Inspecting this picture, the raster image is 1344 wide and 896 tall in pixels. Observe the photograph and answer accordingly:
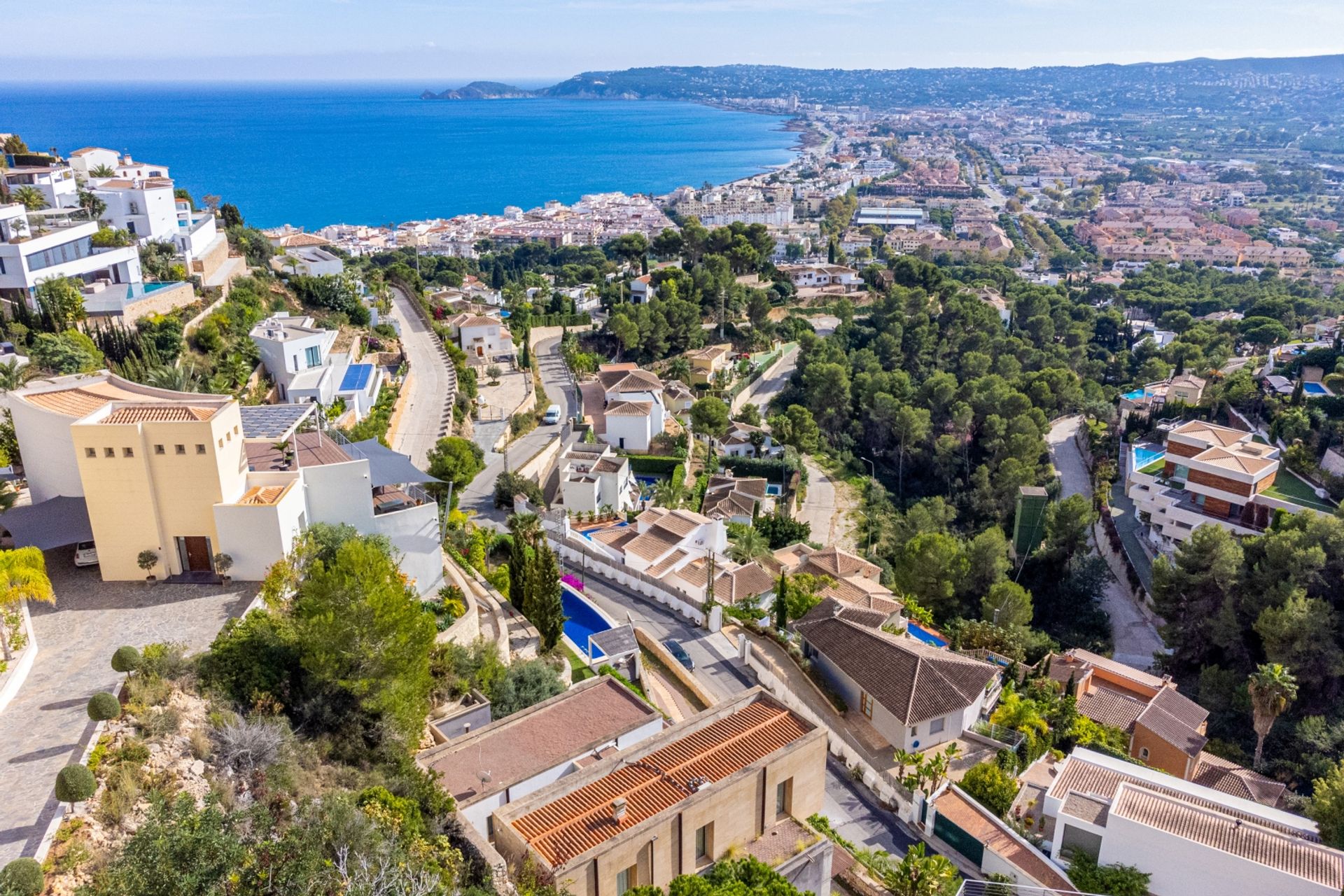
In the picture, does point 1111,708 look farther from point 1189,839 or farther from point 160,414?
point 160,414

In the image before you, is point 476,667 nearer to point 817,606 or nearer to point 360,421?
point 817,606

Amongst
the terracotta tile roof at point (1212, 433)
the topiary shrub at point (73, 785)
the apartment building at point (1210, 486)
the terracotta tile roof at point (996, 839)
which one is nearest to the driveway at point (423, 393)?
the topiary shrub at point (73, 785)

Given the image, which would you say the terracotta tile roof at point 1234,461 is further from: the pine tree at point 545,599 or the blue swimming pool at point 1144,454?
the pine tree at point 545,599

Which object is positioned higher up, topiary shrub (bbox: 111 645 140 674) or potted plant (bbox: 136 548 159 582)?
topiary shrub (bbox: 111 645 140 674)

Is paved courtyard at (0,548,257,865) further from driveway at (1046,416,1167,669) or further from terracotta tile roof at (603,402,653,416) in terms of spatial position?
driveway at (1046,416,1167,669)

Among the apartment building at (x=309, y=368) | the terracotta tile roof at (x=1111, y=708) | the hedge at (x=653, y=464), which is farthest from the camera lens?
the hedge at (x=653, y=464)

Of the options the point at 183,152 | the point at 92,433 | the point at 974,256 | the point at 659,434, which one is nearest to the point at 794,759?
the point at 92,433

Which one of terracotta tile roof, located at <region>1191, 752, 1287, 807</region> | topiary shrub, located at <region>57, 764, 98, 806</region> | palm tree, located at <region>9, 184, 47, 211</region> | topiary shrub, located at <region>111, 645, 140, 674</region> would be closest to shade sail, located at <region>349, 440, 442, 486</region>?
topiary shrub, located at <region>111, 645, 140, 674</region>
